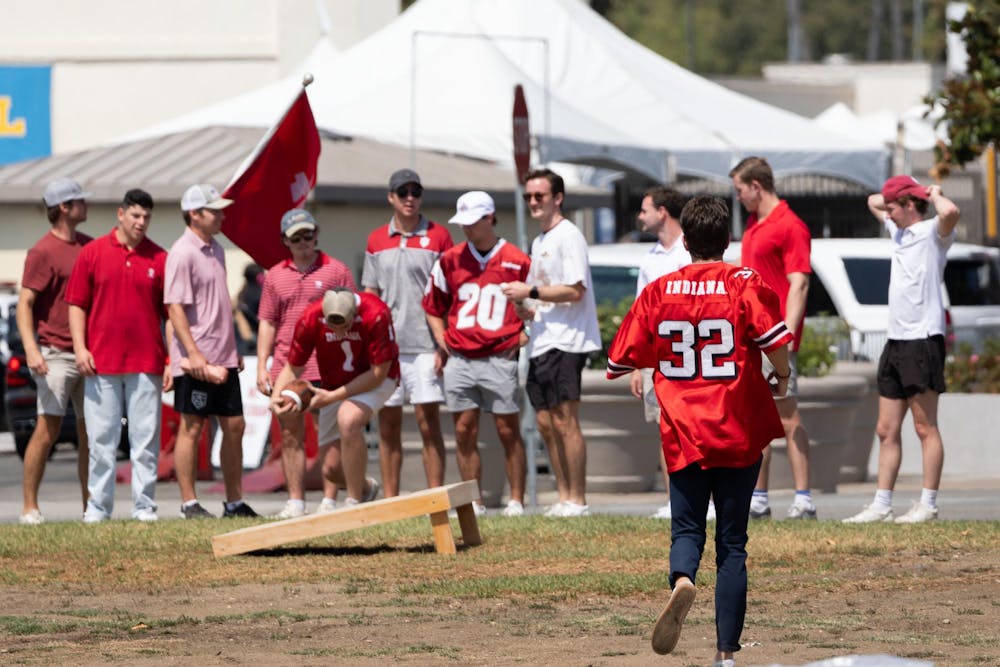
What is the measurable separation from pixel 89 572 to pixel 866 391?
23.5 feet

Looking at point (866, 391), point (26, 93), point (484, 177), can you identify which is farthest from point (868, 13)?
point (866, 391)

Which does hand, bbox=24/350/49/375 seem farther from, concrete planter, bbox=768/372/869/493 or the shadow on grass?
concrete planter, bbox=768/372/869/493

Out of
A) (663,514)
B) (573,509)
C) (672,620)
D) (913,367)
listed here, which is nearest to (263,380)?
(573,509)

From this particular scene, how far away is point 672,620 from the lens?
7.07 m

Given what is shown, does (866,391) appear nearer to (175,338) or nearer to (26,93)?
(175,338)

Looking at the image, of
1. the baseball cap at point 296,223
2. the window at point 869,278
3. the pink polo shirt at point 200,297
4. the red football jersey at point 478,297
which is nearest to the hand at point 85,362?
the pink polo shirt at point 200,297

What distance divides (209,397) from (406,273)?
144 centimetres

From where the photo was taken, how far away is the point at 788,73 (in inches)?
2557

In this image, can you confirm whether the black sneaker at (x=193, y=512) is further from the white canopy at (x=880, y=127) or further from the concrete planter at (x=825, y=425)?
the white canopy at (x=880, y=127)

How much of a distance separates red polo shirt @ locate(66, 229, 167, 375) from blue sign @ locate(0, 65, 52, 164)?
23.7m

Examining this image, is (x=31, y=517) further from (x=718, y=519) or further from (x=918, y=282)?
(x=718, y=519)

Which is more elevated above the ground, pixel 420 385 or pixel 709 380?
pixel 709 380

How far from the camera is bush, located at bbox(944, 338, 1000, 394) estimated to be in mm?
17672

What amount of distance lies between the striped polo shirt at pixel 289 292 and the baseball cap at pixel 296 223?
0.81 ft
